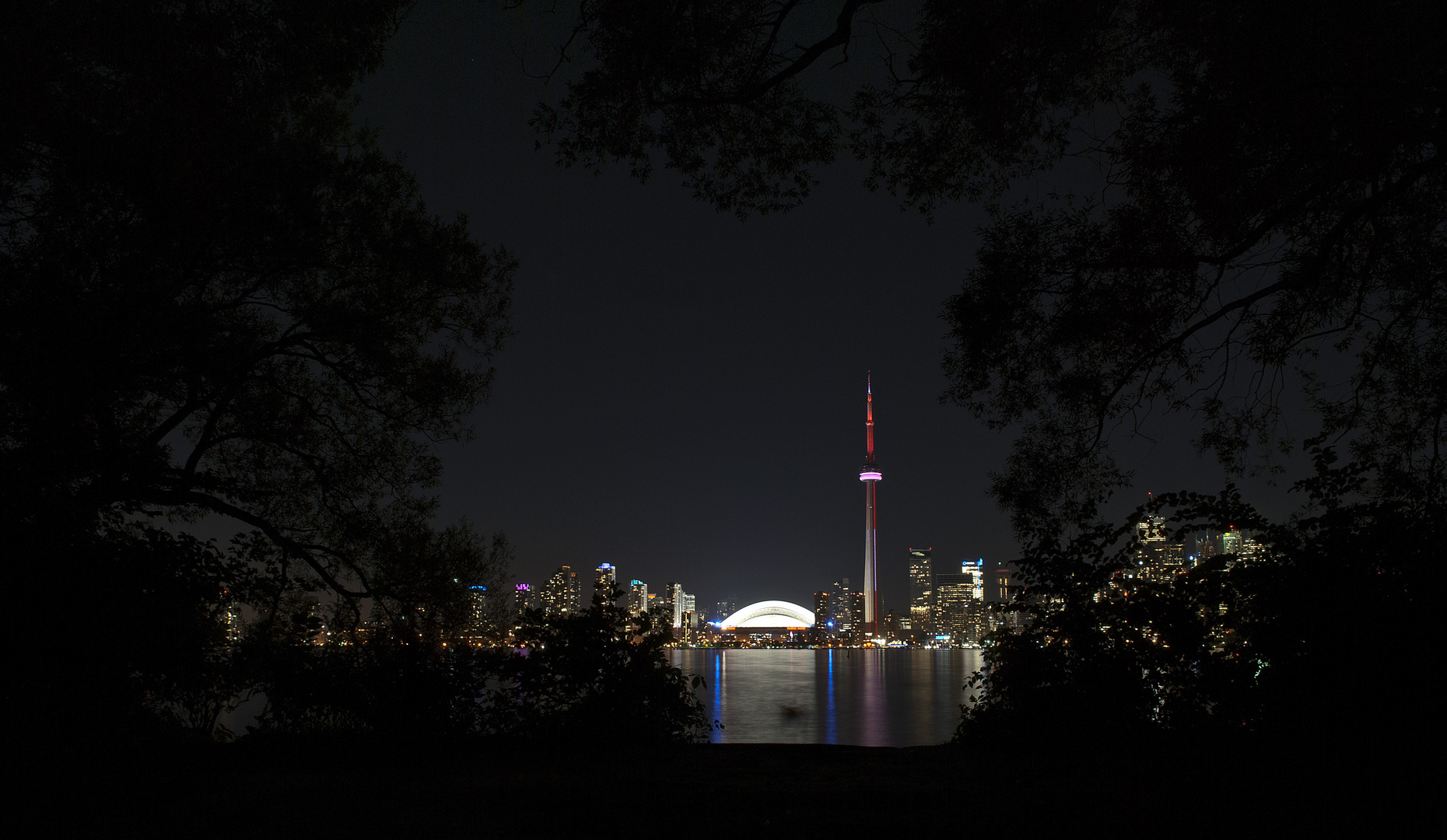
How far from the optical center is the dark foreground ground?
333cm

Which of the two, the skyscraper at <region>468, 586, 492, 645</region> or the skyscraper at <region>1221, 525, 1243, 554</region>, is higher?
the skyscraper at <region>1221, 525, 1243, 554</region>

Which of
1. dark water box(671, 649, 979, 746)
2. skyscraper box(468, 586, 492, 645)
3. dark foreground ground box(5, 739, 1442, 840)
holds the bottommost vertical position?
dark water box(671, 649, 979, 746)

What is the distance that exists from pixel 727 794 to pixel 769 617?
191476 millimetres

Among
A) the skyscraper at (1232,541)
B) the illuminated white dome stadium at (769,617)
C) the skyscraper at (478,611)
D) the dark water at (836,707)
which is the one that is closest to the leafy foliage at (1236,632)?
the skyscraper at (1232,541)

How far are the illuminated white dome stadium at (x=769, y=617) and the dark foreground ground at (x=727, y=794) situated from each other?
18907 centimetres

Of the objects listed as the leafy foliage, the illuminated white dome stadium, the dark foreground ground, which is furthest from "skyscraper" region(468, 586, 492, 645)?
the illuminated white dome stadium

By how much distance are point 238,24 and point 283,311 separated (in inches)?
→ 106

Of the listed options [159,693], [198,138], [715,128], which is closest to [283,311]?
[198,138]

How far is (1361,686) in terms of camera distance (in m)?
4.04

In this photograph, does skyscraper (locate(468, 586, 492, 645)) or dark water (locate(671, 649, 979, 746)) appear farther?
Answer: dark water (locate(671, 649, 979, 746))

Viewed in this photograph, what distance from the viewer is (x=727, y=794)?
3.95 m

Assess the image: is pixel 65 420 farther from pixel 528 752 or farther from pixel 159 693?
pixel 528 752

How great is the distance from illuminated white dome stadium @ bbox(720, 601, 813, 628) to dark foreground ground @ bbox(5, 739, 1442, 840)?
189m

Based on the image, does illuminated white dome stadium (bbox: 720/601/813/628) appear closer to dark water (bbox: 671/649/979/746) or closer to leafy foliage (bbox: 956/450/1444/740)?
dark water (bbox: 671/649/979/746)
